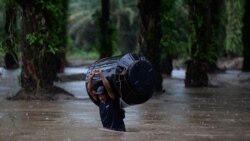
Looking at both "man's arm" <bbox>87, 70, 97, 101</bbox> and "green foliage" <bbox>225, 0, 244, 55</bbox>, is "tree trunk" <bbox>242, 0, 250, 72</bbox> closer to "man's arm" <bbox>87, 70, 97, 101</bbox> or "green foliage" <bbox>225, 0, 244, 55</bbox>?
"green foliage" <bbox>225, 0, 244, 55</bbox>

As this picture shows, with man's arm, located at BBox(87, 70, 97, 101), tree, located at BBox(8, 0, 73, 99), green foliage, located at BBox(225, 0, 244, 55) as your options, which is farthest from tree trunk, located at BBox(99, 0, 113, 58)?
man's arm, located at BBox(87, 70, 97, 101)

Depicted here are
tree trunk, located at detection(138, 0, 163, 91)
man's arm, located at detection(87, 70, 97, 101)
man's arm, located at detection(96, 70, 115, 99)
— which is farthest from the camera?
tree trunk, located at detection(138, 0, 163, 91)

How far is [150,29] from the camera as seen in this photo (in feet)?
64.3

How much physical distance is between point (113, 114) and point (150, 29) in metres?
9.01

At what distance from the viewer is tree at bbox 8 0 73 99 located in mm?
16984

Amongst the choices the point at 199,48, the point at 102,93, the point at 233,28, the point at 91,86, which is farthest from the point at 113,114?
the point at 233,28

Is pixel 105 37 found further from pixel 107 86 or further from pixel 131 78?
pixel 131 78

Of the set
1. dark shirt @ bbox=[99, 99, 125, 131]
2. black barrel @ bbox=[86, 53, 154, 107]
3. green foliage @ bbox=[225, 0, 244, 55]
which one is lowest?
green foliage @ bbox=[225, 0, 244, 55]

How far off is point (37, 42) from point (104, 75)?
6508 mm

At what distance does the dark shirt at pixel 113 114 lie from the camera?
10797mm

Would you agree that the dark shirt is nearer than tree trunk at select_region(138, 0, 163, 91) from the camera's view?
Yes

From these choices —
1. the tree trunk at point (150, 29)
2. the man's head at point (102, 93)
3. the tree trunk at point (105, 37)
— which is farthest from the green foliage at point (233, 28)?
the man's head at point (102, 93)

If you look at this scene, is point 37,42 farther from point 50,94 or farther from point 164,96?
point 164,96

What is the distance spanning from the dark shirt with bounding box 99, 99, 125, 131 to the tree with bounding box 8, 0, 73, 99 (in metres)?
6.35
